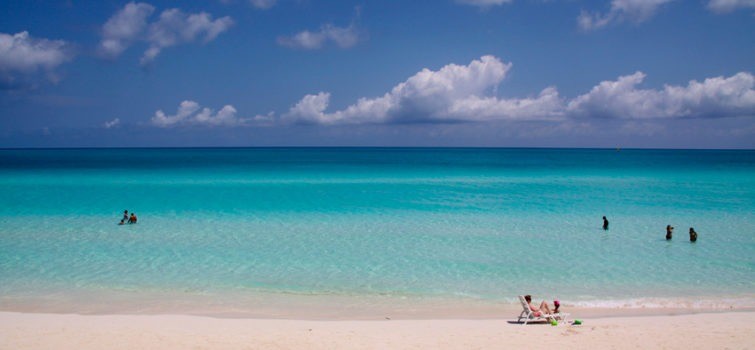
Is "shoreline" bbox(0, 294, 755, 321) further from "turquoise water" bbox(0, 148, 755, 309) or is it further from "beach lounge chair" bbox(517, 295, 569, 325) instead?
"beach lounge chair" bbox(517, 295, 569, 325)

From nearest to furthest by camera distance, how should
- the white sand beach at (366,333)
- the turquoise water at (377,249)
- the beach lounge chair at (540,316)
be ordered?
the white sand beach at (366,333) < the beach lounge chair at (540,316) < the turquoise water at (377,249)

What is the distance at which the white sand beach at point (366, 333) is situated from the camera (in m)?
9.36

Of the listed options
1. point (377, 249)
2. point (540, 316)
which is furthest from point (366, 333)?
point (377, 249)

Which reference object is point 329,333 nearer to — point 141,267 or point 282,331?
point 282,331

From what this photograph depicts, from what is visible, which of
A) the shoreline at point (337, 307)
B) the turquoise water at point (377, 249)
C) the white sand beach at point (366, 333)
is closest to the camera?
the white sand beach at point (366, 333)

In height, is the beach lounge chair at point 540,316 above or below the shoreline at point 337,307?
above

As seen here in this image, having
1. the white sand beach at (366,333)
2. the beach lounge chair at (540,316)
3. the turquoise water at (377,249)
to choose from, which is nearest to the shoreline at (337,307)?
the turquoise water at (377,249)

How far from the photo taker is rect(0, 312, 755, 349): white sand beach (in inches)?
368

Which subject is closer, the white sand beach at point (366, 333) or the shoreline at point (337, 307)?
the white sand beach at point (366, 333)

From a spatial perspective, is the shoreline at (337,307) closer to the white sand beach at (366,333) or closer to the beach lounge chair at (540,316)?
the white sand beach at (366,333)

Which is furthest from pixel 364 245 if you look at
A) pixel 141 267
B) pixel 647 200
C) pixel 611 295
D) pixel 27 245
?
pixel 647 200

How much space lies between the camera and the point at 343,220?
2539 centimetres

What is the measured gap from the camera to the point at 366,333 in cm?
1022

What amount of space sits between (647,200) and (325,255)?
2603cm
